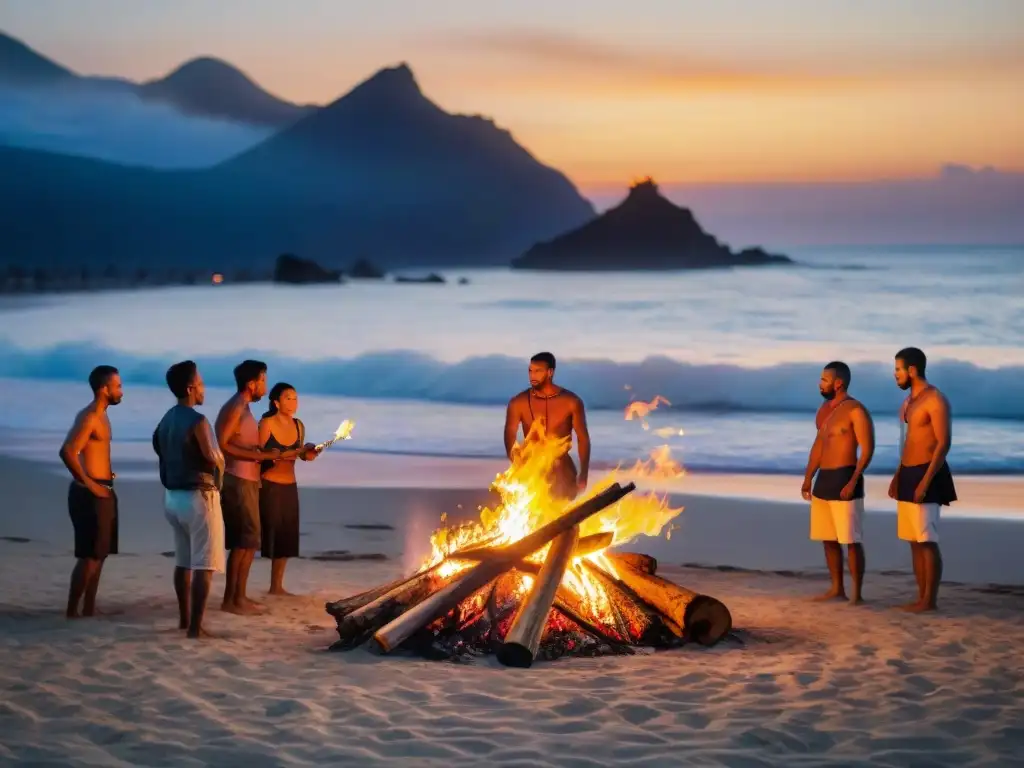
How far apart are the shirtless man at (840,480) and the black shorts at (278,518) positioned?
3642mm

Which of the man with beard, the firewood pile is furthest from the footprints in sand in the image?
the firewood pile

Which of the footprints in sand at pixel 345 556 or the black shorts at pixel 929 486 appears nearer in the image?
the black shorts at pixel 929 486

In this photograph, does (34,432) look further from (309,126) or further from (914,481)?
(309,126)

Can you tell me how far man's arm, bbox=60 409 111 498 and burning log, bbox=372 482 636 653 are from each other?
2.23 meters

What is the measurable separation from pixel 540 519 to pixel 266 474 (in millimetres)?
2188

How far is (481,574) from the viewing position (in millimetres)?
8141

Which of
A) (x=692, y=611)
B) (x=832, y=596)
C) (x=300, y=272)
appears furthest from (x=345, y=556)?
(x=300, y=272)

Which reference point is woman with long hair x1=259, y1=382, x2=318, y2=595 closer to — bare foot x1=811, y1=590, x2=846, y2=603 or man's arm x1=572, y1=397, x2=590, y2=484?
man's arm x1=572, y1=397, x2=590, y2=484

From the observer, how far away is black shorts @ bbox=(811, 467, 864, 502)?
31.7 feet

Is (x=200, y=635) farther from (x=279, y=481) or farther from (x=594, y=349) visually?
(x=594, y=349)

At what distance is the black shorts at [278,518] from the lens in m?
9.73

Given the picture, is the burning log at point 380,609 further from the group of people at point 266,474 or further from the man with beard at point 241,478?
the man with beard at point 241,478

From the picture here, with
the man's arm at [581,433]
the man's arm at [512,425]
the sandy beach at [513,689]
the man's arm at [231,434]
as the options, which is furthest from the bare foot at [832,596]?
the man's arm at [231,434]

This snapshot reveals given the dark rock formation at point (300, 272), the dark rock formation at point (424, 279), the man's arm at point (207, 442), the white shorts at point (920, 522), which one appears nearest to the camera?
the man's arm at point (207, 442)
